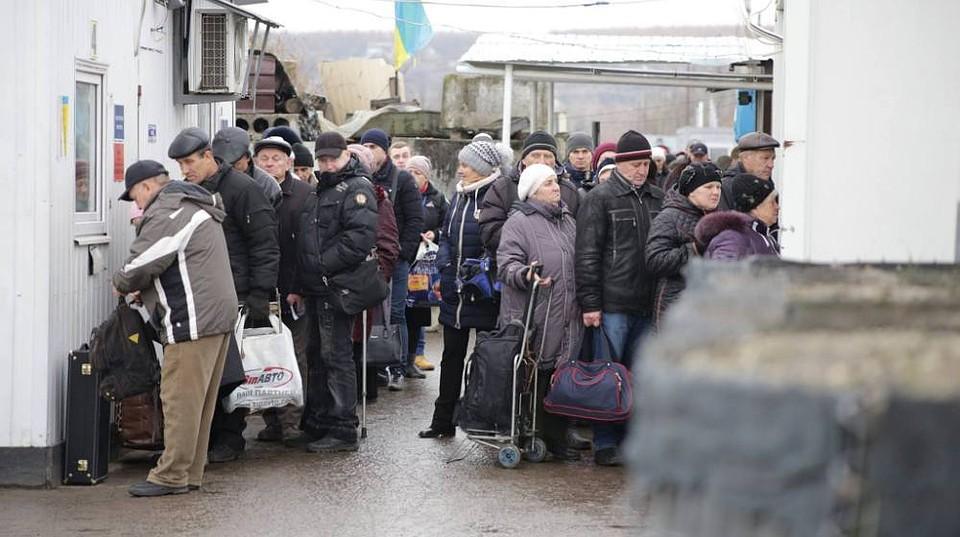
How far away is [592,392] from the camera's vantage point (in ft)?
27.6

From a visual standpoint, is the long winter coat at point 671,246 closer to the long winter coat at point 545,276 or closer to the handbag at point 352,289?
the long winter coat at point 545,276

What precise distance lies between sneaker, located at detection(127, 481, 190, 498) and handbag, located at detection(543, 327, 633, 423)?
2.24 metres

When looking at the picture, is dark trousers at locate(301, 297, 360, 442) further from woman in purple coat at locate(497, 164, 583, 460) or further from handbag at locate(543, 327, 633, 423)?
handbag at locate(543, 327, 633, 423)

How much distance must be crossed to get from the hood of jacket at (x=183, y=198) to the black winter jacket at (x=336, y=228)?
124cm

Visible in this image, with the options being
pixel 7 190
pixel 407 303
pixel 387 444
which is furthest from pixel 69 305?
pixel 407 303

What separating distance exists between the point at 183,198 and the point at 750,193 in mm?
3281

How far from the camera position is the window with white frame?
827cm

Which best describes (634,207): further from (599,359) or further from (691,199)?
(599,359)

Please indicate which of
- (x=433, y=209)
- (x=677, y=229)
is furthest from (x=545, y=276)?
(x=433, y=209)

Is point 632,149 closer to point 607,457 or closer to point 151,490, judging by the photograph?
point 607,457

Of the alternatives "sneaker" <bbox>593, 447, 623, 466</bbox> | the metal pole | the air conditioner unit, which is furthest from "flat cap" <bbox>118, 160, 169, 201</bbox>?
the metal pole

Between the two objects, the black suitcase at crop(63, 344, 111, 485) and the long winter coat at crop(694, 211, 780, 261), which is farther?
the black suitcase at crop(63, 344, 111, 485)

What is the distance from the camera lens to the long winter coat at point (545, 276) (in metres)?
8.65

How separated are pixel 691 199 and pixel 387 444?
260cm
